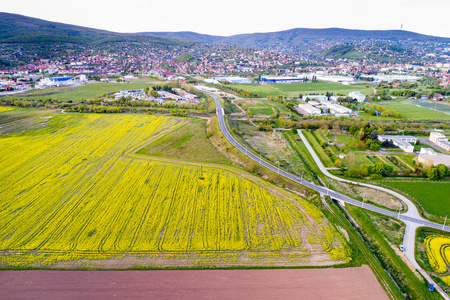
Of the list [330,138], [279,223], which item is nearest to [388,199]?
[279,223]

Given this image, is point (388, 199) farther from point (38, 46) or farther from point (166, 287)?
point (38, 46)

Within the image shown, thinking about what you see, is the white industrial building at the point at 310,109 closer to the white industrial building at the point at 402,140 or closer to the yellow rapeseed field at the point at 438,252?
the white industrial building at the point at 402,140

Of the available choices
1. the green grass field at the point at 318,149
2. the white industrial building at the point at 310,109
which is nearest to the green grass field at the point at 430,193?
the green grass field at the point at 318,149

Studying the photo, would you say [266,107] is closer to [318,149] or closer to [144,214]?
[318,149]

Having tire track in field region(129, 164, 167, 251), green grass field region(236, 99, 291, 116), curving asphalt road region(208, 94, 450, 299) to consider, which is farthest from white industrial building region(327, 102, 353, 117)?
tire track in field region(129, 164, 167, 251)

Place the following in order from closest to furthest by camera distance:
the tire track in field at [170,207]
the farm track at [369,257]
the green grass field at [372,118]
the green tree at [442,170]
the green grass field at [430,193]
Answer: the farm track at [369,257] < the tire track in field at [170,207] < the green grass field at [430,193] < the green tree at [442,170] < the green grass field at [372,118]

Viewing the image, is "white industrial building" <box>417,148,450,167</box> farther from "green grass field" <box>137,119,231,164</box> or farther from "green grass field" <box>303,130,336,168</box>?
"green grass field" <box>137,119,231,164</box>

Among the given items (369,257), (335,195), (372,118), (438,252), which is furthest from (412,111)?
(369,257)
